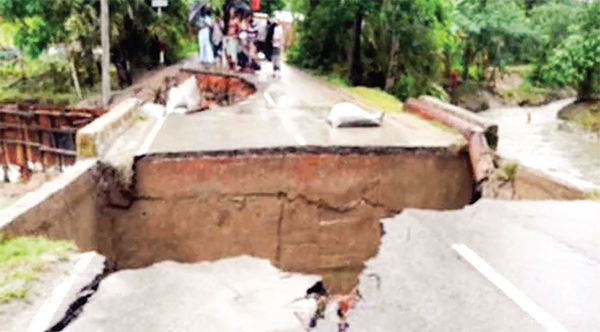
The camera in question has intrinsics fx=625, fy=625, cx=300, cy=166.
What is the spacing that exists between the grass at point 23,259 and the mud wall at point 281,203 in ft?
11.3

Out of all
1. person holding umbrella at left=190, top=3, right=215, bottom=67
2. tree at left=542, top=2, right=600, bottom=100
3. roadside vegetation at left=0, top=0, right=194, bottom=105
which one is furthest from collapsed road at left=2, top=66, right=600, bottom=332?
tree at left=542, top=2, right=600, bottom=100

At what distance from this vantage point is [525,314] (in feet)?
15.8

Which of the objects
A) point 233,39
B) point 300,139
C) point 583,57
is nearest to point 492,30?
point 583,57

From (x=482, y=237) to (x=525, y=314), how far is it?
1.89 metres

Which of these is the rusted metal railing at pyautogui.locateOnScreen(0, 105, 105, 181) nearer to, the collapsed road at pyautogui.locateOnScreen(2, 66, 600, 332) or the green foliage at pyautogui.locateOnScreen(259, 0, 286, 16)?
the collapsed road at pyautogui.locateOnScreen(2, 66, 600, 332)

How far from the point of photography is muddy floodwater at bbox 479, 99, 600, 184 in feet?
81.4

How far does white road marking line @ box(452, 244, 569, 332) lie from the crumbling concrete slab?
156cm

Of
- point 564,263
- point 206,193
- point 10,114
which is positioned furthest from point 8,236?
point 10,114

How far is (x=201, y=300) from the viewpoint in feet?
16.9

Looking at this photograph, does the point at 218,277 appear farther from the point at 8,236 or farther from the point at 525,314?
the point at 525,314

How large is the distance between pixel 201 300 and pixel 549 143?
28.6 m

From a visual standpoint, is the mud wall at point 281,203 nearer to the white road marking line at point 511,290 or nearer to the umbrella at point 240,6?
the white road marking line at point 511,290

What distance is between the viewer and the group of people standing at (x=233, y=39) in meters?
22.7

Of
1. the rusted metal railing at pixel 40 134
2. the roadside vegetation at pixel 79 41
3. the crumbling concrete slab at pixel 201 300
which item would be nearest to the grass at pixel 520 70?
the roadside vegetation at pixel 79 41
